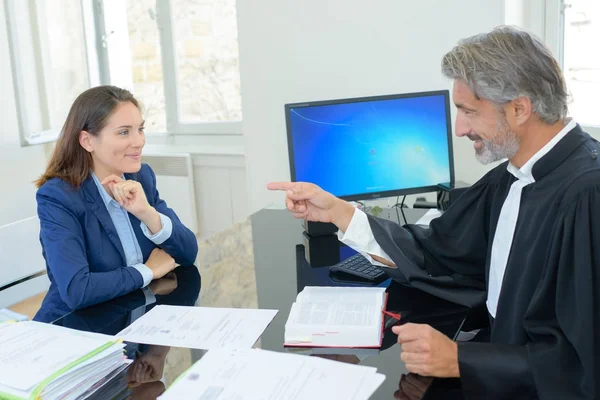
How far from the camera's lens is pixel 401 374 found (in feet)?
4.10

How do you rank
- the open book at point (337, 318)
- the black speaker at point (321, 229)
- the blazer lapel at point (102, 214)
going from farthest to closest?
the black speaker at point (321, 229), the blazer lapel at point (102, 214), the open book at point (337, 318)

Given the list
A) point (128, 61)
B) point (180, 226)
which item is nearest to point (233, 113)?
point (128, 61)

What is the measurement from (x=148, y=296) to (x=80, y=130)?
2.15ft

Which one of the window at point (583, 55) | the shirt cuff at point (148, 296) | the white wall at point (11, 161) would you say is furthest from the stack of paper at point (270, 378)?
the white wall at point (11, 161)

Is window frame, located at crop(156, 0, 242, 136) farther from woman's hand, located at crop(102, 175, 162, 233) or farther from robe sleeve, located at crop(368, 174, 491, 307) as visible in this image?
robe sleeve, located at crop(368, 174, 491, 307)

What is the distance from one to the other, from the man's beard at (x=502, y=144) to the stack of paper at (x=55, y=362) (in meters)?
0.91

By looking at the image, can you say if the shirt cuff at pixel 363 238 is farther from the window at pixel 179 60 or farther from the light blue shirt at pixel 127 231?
the window at pixel 179 60

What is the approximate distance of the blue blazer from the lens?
1.76 metres

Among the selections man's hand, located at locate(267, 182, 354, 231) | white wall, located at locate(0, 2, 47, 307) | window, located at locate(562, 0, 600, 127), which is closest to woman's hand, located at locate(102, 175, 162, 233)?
man's hand, located at locate(267, 182, 354, 231)

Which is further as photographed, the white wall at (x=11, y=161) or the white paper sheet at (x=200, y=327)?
the white wall at (x=11, y=161)

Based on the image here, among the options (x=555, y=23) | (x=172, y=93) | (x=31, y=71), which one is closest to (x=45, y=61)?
(x=31, y=71)

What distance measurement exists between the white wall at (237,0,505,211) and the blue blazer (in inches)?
50.0

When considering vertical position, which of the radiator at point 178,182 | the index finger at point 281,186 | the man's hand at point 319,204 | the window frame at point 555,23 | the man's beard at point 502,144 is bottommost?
the radiator at point 178,182

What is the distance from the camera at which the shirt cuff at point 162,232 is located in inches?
80.4
